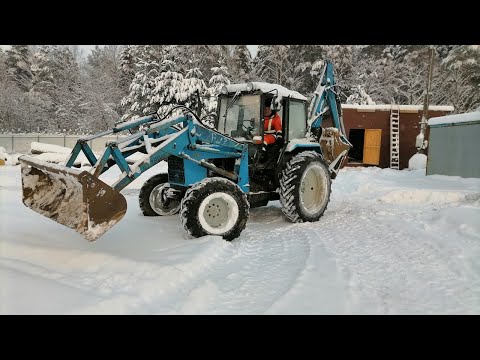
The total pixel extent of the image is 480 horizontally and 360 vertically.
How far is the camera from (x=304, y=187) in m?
7.51

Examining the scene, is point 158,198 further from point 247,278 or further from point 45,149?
point 45,149

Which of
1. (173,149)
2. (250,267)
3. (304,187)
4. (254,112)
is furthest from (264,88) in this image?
(250,267)

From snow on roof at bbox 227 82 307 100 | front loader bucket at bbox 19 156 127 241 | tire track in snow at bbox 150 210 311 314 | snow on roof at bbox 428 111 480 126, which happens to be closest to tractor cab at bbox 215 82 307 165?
snow on roof at bbox 227 82 307 100

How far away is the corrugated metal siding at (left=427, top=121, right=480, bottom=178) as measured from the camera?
1188 centimetres

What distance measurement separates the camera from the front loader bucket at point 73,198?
13.9 ft

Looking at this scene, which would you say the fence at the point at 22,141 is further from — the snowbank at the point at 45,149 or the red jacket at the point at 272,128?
the red jacket at the point at 272,128

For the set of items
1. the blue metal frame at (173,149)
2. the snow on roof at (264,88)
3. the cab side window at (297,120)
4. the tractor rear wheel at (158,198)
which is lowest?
the tractor rear wheel at (158,198)

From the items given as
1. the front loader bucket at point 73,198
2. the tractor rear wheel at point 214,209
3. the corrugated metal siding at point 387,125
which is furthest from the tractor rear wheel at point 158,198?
the corrugated metal siding at point 387,125

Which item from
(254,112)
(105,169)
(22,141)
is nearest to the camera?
(105,169)

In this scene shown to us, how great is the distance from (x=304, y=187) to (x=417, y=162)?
12.2 metres

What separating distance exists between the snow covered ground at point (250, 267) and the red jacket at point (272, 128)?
1.63 m

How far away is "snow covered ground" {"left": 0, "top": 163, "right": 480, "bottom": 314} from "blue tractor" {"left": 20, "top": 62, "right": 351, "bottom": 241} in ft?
1.44

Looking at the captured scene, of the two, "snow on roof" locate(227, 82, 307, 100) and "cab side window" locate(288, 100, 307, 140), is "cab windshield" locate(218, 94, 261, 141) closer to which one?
"snow on roof" locate(227, 82, 307, 100)

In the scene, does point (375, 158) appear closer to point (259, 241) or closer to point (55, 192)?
point (259, 241)
